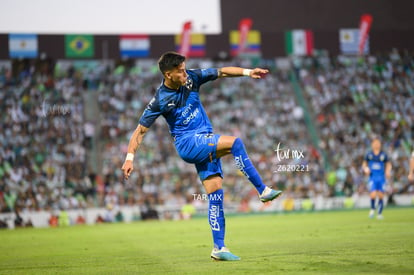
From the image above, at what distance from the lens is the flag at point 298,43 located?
41188mm

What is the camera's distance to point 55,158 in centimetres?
3166

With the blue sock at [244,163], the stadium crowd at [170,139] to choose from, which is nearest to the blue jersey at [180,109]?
the blue sock at [244,163]

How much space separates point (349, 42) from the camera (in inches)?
1670

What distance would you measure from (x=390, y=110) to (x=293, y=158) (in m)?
8.73

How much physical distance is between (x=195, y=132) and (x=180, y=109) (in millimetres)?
426

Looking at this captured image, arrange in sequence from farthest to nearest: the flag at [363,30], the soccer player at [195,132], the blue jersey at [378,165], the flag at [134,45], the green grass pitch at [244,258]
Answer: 1. the flag at [363,30]
2. the flag at [134,45]
3. the blue jersey at [378,165]
4. the soccer player at [195,132]
5. the green grass pitch at [244,258]

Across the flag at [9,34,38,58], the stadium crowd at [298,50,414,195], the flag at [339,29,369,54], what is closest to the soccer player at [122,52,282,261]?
the stadium crowd at [298,50,414,195]

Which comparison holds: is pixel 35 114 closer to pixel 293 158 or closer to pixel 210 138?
pixel 293 158

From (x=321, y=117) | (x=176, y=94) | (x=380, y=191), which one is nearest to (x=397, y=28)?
(x=321, y=117)

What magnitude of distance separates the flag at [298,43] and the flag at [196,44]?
19.2ft

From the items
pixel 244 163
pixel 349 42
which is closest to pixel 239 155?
pixel 244 163

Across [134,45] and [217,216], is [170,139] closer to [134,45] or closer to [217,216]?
[134,45]

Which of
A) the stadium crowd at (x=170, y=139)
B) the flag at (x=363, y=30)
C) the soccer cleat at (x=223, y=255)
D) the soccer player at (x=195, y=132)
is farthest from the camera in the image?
the flag at (x=363, y=30)

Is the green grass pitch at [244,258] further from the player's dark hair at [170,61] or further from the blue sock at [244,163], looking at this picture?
the player's dark hair at [170,61]
